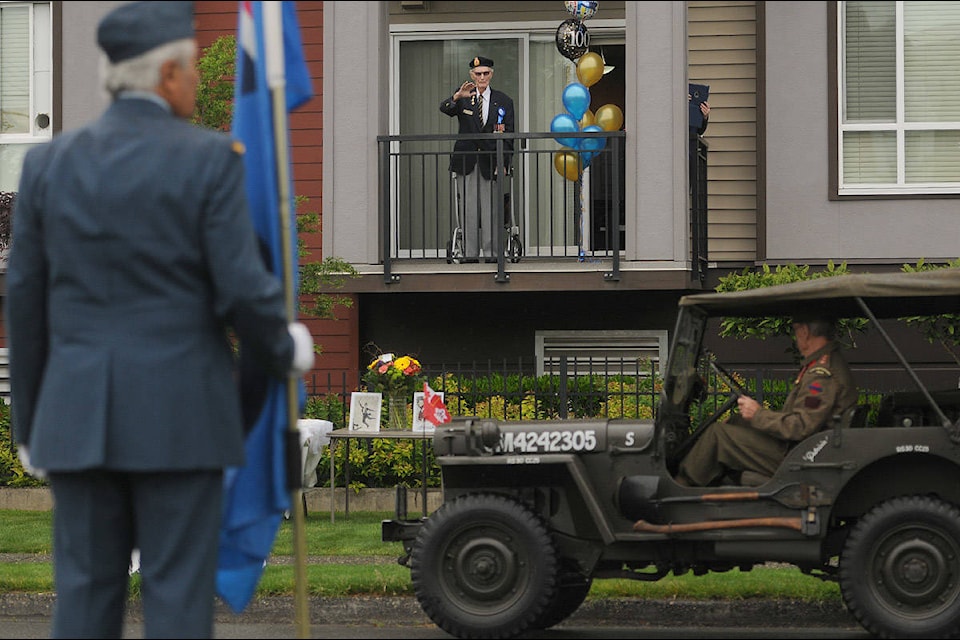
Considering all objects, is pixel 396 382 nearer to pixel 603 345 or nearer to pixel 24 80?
pixel 603 345

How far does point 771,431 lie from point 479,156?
24.8 feet

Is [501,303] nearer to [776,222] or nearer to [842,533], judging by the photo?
[776,222]

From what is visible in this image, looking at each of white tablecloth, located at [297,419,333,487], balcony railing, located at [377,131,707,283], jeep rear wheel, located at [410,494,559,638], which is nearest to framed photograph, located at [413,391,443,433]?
white tablecloth, located at [297,419,333,487]

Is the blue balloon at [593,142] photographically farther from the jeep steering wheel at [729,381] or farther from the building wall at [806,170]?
the jeep steering wheel at [729,381]

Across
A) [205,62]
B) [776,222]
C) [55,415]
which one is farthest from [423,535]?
[776,222]

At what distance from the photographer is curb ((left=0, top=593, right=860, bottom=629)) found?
8555 millimetres

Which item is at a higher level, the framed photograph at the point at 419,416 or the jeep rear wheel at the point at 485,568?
the framed photograph at the point at 419,416

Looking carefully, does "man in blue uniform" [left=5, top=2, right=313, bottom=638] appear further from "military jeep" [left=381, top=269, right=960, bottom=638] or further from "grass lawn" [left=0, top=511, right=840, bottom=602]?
"grass lawn" [left=0, top=511, right=840, bottom=602]

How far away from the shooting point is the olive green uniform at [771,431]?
7.91 metres

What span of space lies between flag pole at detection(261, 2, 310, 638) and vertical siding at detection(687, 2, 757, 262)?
1109 centimetres

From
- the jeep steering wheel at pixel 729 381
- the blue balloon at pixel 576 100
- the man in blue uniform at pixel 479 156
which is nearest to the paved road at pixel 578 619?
the jeep steering wheel at pixel 729 381

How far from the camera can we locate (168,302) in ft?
14.4

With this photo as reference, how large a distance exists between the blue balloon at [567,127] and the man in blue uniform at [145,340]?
1024 cm

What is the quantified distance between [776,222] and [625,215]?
153 cm
